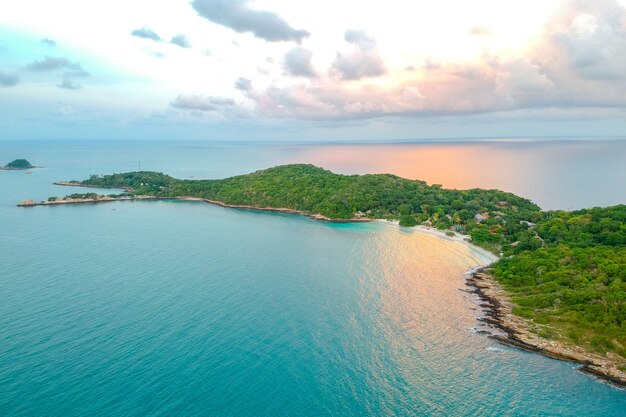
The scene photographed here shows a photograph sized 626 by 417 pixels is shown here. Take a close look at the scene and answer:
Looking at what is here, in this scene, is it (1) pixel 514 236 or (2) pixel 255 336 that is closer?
(2) pixel 255 336

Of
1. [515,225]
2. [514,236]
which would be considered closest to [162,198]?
[515,225]

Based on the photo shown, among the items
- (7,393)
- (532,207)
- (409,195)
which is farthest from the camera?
(409,195)

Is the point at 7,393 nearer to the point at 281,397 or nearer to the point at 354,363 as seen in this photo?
the point at 281,397

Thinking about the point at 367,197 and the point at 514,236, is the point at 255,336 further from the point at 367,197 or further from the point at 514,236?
the point at 367,197

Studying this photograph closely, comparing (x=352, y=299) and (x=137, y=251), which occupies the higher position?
(x=137, y=251)

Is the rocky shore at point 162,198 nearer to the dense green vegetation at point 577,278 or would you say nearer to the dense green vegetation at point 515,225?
the dense green vegetation at point 515,225

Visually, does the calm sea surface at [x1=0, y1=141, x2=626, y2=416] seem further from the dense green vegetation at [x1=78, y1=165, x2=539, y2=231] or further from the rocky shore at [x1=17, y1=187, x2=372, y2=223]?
the rocky shore at [x1=17, y1=187, x2=372, y2=223]

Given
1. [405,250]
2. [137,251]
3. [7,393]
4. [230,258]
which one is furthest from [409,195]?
[7,393]
